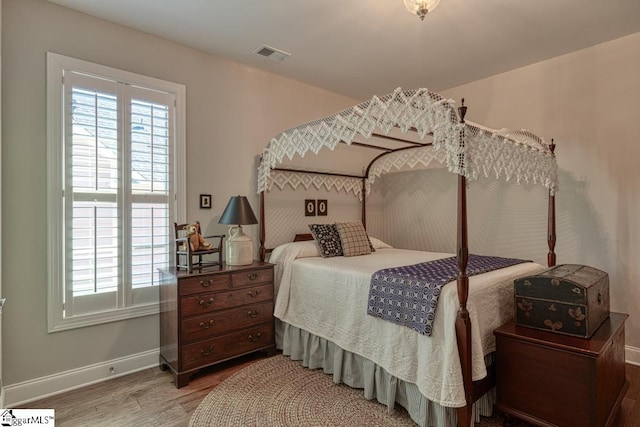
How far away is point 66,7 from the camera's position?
2.39 m

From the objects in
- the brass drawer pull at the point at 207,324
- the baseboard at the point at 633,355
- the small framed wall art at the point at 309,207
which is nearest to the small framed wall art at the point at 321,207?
the small framed wall art at the point at 309,207

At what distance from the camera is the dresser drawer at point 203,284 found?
2402mm

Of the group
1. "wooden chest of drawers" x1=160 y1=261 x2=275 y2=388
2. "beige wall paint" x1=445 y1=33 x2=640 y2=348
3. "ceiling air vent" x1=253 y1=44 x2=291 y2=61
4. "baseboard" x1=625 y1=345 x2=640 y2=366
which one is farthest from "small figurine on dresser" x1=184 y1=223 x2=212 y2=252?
"baseboard" x1=625 y1=345 x2=640 y2=366

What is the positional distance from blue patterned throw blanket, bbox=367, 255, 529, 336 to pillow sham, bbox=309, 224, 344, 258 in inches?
35.3

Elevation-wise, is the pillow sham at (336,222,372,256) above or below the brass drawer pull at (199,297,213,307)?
above

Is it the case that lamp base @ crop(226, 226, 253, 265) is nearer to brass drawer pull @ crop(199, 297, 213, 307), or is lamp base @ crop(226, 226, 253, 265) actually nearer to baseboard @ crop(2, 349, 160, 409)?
brass drawer pull @ crop(199, 297, 213, 307)

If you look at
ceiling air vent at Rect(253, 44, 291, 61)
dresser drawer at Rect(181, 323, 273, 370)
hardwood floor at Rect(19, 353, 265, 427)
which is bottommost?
hardwood floor at Rect(19, 353, 265, 427)

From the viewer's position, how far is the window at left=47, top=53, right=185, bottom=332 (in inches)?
91.6

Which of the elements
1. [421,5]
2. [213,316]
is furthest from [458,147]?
[213,316]

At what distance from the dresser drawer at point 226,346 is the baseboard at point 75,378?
540 mm

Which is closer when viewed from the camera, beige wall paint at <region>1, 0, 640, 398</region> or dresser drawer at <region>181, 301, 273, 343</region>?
beige wall paint at <region>1, 0, 640, 398</region>

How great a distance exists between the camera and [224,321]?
261 centimetres

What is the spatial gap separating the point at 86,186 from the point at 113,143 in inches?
14.9

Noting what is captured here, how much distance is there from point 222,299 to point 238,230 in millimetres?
606
